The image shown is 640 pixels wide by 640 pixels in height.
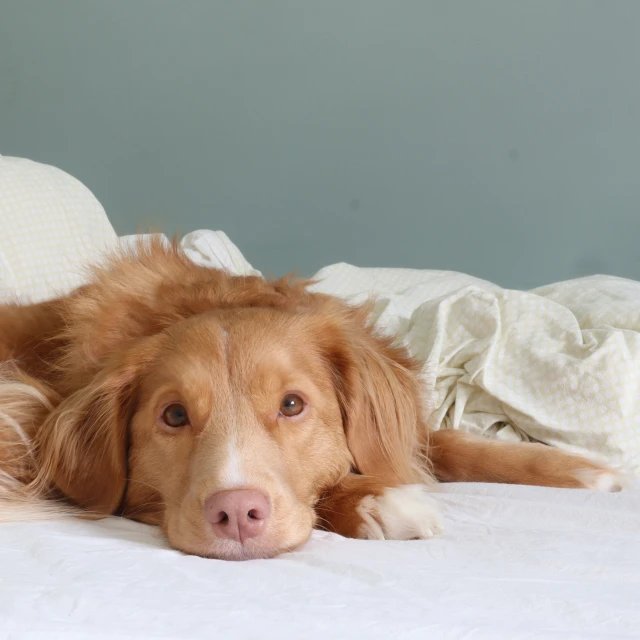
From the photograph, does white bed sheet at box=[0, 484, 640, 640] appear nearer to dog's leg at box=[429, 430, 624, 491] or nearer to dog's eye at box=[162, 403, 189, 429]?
dog's eye at box=[162, 403, 189, 429]

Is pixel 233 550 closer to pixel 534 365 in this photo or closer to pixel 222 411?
pixel 222 411

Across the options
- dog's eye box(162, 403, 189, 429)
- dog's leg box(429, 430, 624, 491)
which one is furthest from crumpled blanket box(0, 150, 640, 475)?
dog's eye box(162, 403, 189, 429)

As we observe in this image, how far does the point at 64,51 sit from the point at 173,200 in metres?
1.29

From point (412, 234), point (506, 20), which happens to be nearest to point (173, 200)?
point (412, 234)

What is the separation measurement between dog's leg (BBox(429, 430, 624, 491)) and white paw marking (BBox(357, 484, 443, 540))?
54cm

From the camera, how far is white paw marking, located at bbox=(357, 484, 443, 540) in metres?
2.06

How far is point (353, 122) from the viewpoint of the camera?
6.60 meters

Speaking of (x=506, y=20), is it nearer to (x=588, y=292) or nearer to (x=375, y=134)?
(x=375, y=134)

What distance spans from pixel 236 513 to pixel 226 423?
→ 28cm

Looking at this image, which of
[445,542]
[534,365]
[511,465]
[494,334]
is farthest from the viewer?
[494,334]

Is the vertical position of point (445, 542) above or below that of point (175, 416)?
below

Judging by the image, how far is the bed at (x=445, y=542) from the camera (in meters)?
1.41

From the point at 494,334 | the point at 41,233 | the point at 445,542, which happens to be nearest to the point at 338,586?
the point at 445,542

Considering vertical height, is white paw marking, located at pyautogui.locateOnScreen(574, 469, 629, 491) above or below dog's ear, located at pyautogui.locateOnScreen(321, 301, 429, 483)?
below
